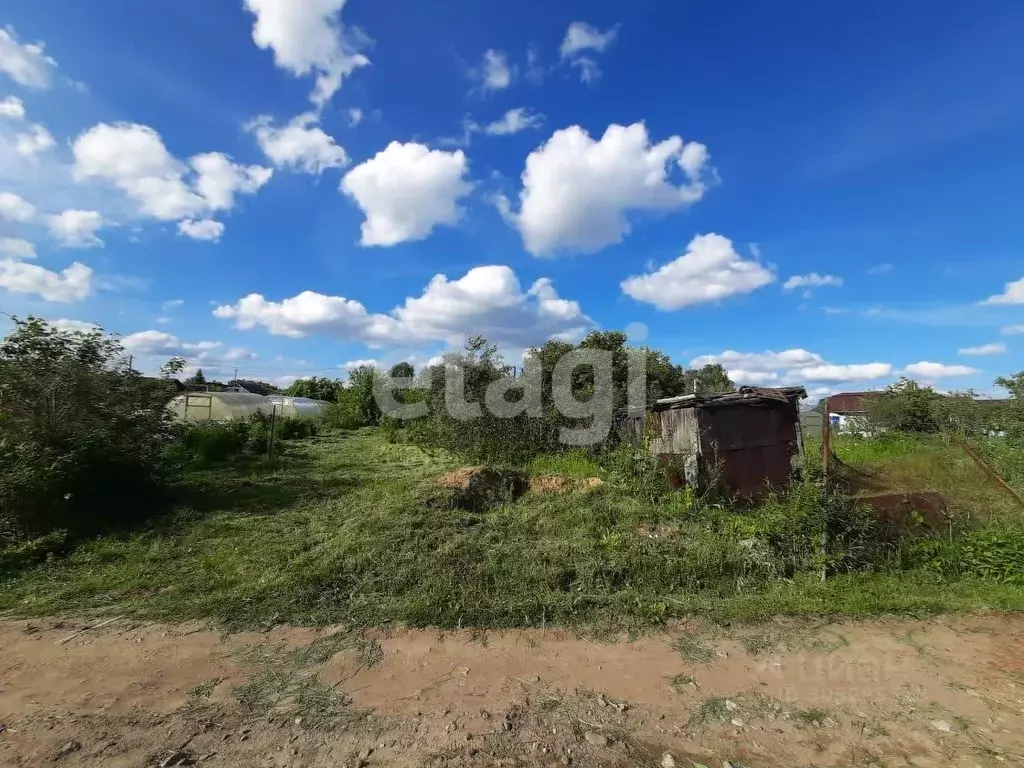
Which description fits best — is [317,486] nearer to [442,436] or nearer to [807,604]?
[442,436]

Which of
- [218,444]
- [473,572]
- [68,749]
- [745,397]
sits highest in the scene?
[745,397]

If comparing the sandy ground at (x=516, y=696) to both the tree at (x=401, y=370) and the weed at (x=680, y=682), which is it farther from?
the tree at (x=401, y=370)

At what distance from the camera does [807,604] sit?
14.3 feet

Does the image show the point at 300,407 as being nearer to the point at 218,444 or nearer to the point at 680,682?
the point at 218,444

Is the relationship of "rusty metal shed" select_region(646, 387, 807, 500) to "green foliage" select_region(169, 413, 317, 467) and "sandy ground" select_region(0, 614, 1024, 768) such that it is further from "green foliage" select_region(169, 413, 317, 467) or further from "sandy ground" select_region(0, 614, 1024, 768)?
"green foliage" select_region(169, 413, 317, 467)

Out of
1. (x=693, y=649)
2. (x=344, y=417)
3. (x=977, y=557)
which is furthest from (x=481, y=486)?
(x=344, y=417)

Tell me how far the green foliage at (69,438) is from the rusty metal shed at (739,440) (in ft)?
25.2

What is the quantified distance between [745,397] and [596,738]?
6132mm

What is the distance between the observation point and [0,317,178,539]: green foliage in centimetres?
623

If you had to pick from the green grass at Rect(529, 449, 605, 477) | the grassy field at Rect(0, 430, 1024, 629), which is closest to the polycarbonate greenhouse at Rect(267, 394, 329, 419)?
the green grass at Rect(529, 449, 605, 477)

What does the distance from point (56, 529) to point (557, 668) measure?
6.12 meters

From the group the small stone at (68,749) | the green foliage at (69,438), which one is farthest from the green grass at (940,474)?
the green foliage at (69,438)

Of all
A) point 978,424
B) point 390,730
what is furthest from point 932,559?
point 978,424

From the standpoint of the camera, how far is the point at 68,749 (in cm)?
261
